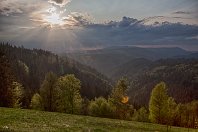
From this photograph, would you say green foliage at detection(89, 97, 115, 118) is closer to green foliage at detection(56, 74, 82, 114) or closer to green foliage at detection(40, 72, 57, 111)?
green foliage at detection(56, 74, 82, 114)

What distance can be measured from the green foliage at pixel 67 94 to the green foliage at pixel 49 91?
4.65 ft

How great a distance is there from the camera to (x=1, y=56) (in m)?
71.9

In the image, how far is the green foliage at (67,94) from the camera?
296ft

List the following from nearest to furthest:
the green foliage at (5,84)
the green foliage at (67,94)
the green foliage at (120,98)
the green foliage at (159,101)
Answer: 1. the green foliage at (5,84)
2. the green foliage at (159,101)
3. the green foliage at (67,94)
4. the green foliage at (120,98)

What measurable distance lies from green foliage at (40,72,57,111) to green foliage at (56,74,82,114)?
1416 millimetres

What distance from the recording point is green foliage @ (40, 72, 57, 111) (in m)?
88.8

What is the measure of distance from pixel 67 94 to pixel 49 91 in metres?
5.03

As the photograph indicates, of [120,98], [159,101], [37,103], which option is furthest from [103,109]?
[159,101]

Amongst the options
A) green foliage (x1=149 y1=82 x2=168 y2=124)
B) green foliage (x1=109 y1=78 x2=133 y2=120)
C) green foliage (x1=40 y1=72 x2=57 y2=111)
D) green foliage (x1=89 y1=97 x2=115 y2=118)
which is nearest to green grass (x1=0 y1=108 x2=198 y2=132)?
green foliage (x1=149 y1=82 x2=168 y2=124)

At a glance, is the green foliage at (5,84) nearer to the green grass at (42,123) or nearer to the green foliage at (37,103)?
the green foliage at (37,103)

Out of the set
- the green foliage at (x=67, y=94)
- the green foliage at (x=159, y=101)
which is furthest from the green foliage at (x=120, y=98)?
the green foliage at (x=67, y=94)

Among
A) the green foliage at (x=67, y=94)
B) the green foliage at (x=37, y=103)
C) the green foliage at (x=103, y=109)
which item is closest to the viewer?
the green foliage at (x=67, y=94)

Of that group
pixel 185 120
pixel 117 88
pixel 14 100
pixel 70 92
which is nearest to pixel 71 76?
pixel 70 92

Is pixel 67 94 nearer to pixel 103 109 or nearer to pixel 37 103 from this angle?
pixel 37 103
